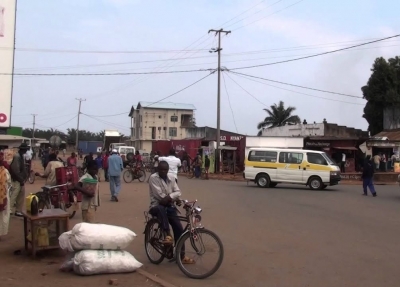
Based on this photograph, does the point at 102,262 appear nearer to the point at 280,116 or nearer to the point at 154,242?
the point at 154,242

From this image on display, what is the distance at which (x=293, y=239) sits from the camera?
10102 mm

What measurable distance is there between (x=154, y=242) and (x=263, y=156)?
60.9 feet

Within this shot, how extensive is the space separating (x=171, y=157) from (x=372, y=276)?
8279mm

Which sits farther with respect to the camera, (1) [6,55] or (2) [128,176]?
(2) [128,176]

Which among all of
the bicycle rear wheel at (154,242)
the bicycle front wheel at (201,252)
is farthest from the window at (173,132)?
the bicycle front wheel at (201,252)

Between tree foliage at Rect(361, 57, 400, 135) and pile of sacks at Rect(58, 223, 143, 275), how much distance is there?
4651 cm

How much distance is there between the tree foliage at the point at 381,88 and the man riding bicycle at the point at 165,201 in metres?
45.7

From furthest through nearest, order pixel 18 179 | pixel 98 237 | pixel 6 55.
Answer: pixel 6 55, pixel 18 179, pixel 98 237

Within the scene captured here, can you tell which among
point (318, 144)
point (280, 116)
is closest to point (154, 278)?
point (318, 144)

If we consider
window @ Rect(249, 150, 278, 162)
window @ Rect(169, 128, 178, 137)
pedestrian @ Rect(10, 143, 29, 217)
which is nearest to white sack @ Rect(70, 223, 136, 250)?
pedestrian @ Rect(10, 143, 29, 217)

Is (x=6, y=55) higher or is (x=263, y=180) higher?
(x=6, y=55)

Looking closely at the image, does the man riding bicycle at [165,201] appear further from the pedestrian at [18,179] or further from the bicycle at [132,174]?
the bicycle at [132,174]

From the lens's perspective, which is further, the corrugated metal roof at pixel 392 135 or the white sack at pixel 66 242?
the corrugated metal roof at pixel 392 135

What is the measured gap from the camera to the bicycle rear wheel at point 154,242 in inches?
298
